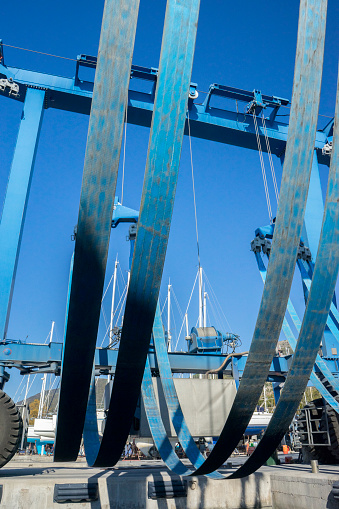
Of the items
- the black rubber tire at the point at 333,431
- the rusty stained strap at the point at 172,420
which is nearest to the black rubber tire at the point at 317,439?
the black rubber tire at the point at 333,431

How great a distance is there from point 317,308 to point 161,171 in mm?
2107

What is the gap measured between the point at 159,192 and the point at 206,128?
15018 mm

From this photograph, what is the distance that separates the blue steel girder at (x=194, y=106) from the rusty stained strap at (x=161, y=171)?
13.2m

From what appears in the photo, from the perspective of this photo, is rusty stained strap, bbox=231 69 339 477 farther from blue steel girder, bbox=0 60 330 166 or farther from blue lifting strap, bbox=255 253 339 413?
blue steel girder, bbox=0 60 330 166

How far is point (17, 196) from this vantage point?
47.1 ft

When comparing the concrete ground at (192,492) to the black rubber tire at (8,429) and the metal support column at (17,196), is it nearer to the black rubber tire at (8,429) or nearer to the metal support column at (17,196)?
the black rubber tire at (8,429)

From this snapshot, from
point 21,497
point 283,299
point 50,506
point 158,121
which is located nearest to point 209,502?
point 50,506

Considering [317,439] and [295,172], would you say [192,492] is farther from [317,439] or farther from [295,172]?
[295,172]

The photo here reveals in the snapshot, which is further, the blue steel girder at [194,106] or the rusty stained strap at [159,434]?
the blue steel girder at [194,106]

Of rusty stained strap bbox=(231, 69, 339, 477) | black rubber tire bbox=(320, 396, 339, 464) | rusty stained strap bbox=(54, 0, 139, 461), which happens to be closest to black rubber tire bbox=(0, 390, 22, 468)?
rusty stained strap bbox=(54, 0, 139, 461)

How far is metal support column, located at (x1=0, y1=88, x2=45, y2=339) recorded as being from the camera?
13.1 m

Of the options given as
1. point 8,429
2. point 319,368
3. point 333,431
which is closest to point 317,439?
point 333,431

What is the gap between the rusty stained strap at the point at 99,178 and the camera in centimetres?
360

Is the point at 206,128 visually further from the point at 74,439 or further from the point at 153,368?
the point at 74,439
